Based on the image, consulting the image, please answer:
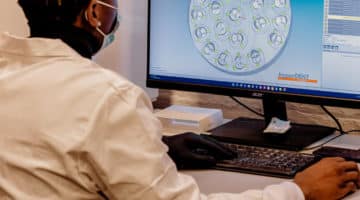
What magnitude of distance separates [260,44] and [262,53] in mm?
24

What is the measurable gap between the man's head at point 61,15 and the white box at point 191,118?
64 cm

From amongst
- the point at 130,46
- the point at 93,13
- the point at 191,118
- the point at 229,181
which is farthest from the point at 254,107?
the point at 93,13

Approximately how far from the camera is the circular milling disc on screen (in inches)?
73.9

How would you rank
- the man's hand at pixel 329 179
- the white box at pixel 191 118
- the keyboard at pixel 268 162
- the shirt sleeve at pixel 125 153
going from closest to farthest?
the shirt sleeve at pixel 125 153 → the man's hand at pixel 329 179 → the keyboard at pixel 268 162 → the white box at pixel 191 118

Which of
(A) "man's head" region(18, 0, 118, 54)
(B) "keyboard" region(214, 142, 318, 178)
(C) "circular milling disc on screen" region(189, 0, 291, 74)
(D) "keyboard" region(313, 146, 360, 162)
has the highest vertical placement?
(A) "man's head" region(18, 0, 118, 54)

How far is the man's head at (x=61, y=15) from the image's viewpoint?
1.36m

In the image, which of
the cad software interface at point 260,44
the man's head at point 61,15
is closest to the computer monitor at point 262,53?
the cad software interface at point 260,44

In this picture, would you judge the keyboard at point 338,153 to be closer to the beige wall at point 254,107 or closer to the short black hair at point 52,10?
the beige wall at point 254,107

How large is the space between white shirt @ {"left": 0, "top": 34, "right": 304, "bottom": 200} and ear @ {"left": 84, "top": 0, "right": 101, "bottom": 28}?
0.14m

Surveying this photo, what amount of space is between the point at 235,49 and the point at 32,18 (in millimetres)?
702

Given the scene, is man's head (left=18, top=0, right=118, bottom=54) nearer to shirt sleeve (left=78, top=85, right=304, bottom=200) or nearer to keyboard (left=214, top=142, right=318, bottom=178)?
shirt sleeve (left=78, top=85, right=304, bottom=200)

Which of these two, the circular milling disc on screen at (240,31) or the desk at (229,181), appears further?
the circular milling disc on screen at (240,31)

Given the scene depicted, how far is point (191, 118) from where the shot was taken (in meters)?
2.03

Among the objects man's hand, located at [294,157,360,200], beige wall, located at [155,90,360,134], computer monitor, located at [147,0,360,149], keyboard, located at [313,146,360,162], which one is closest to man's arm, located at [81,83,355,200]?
man's hand, located at [294,157,360,200]
